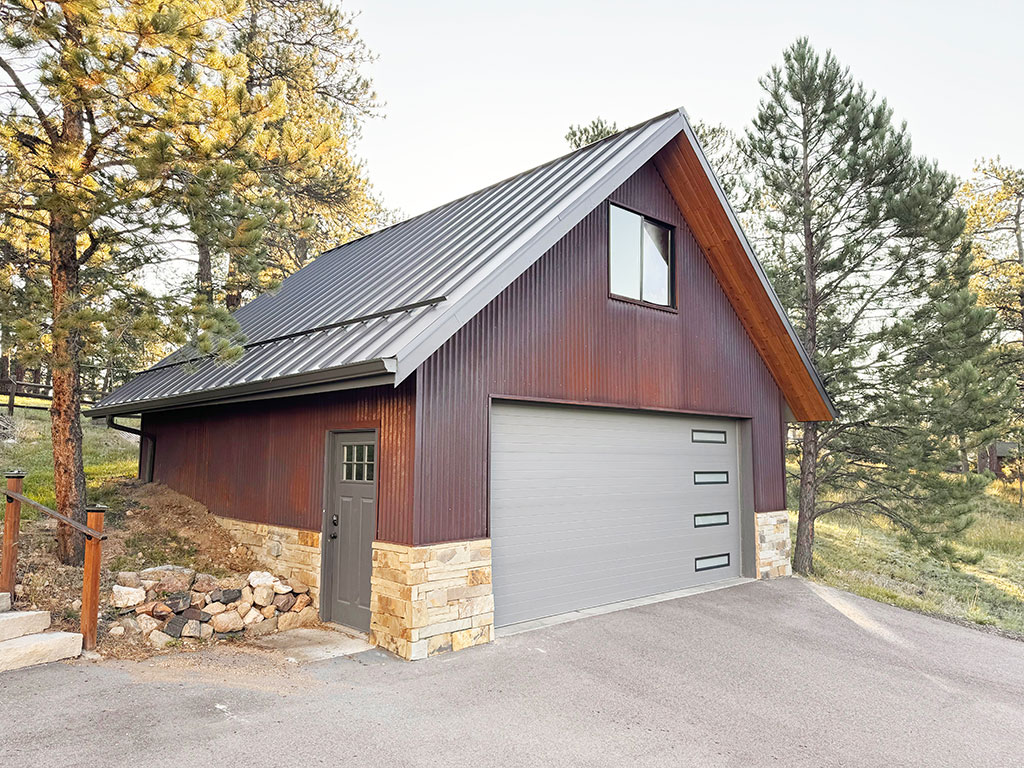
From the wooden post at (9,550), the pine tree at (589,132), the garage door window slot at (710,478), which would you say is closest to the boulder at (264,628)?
the wooden post at (9,550)

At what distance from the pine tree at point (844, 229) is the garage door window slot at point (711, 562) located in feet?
17.0

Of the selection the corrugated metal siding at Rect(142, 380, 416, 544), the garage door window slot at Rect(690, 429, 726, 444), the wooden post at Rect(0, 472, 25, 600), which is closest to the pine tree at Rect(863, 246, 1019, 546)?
the garage door window slot at Rect(690, 429, 726, 444)

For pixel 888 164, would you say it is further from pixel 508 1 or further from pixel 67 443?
pixel 67 443

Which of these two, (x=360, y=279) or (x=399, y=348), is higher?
(x=360, y=279)

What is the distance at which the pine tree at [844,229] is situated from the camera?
13.3 meters

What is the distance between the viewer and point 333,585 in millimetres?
6926

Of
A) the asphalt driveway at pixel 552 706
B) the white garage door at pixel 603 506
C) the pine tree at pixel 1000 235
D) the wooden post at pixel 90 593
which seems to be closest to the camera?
the asphalt driveway at pixel 552 706

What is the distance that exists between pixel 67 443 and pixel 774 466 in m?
9.54

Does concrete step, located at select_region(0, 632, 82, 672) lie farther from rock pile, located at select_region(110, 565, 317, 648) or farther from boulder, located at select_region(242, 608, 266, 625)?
boulder, located at select_region(242, 608, 266, 625)

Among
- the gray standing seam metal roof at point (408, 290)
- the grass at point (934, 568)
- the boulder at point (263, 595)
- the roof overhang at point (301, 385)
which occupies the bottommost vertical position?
the grass at point (934, 568)

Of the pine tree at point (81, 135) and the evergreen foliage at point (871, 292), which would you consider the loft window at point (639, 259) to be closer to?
the pine tree at point (81, 135)

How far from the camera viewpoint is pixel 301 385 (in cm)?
636

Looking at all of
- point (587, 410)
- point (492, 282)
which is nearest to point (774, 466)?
point (587, 410)

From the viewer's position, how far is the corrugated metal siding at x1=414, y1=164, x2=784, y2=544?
620 cm
